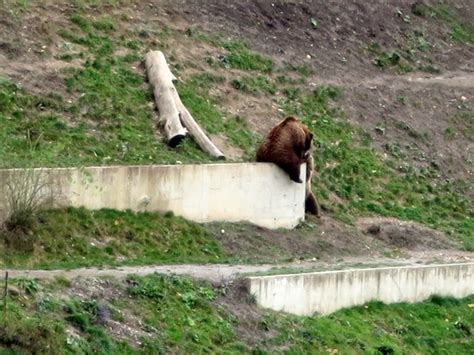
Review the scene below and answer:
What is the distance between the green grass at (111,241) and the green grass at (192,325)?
148cm

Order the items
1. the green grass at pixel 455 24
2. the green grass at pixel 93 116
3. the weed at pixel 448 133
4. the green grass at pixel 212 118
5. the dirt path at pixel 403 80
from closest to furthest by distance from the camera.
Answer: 1. the green grass at pixel 93 116
2. the green grass at pixel 212 118
3. the dirt path at pixel 403 80
4. the weed at pixel 448 133
5. the green grass at pixel 455 24

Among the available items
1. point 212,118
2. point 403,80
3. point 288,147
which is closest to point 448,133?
point 403,80

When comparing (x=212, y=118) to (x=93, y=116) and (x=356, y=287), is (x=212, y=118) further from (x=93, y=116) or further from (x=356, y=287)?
(x=356, y=287)

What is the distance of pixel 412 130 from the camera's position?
100 feet

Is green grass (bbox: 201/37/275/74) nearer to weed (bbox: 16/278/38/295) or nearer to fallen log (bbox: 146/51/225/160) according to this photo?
fallen log (bbox: 146/51/225/160)

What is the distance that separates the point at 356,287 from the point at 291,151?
3.55 meters

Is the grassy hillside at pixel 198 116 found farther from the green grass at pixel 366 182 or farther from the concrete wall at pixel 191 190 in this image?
the concrete wall at pixel 191 190

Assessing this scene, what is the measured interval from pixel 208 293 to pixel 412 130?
1366cm

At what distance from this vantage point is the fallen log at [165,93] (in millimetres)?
23156

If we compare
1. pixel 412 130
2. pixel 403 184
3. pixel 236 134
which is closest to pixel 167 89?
pixel 236 134

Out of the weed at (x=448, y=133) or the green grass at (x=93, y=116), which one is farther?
the weed at (x=448, y=133)

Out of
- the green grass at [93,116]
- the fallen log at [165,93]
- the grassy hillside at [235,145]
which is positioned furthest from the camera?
the fallen log at [165,93]

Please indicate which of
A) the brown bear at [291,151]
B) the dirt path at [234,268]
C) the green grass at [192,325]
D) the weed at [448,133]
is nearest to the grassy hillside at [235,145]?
the green grass at [192,325]

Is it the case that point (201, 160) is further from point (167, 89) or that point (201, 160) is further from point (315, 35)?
point (315, 35)
